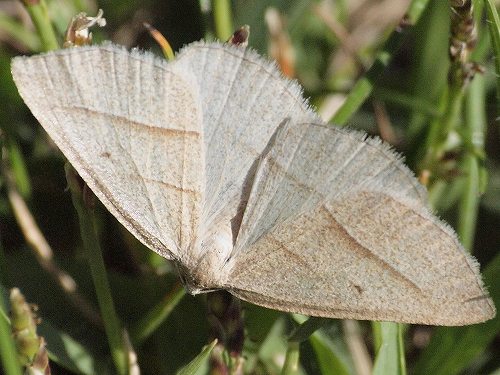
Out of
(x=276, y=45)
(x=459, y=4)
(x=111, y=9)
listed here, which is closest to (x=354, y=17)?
(x=276, y=45)

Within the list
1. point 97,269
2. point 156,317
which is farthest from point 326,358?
point 97,269

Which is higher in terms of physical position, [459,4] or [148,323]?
[459,4]

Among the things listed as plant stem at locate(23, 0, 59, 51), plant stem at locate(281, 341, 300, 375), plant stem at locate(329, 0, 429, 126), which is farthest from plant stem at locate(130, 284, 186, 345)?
plant stem at locate(23, 0, 59, 51)

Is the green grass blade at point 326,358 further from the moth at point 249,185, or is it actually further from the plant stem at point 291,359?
the moth at point 249,185

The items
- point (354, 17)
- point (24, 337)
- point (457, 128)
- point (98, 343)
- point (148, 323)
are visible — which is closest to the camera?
point (24, 337)

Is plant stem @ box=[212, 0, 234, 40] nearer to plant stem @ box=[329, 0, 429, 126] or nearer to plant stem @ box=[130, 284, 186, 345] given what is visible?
plant stem @ box=[329, 0, 429, 126]

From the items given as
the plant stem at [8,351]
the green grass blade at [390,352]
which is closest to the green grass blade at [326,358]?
the green grass blade at [390,352]

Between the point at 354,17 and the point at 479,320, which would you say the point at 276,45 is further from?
the point at 479,320
